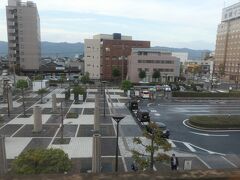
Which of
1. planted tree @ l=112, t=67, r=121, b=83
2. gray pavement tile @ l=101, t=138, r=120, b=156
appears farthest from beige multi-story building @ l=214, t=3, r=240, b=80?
gray pavement tile @ l=101, t=138, r=120, b=156

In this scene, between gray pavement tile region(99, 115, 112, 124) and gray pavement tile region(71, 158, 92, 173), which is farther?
gray pavement tile region(99, 115, 112, 124)

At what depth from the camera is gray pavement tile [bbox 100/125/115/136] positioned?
22322mm

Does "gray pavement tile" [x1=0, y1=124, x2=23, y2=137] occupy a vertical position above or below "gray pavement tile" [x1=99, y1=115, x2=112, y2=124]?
below

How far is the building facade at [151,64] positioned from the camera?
62.6m

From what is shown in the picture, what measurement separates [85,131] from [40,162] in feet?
39.1

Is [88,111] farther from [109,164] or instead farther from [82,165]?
[109,164]

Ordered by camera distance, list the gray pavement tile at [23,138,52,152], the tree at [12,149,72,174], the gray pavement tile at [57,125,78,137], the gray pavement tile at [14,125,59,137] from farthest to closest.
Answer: the gray pavement tile at [57,125,78,137], the gray pavement tile at [14,125,59,137], the gray pavement tile at [23,138,52,152], the tree at [12,149,72,174]

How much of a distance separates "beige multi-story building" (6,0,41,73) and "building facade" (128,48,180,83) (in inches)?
1158

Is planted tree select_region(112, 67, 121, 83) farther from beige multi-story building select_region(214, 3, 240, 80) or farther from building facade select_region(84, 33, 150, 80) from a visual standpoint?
beige multi-story building select_region(214, 3, 240, 80)

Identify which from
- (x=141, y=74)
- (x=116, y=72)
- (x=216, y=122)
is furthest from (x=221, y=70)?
(x=216, y=122)

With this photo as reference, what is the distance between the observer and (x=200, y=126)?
2481 centimetres

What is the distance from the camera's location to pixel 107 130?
2345 cm

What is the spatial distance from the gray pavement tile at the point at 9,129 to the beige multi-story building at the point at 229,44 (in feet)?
217

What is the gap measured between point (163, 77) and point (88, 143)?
47628mm
